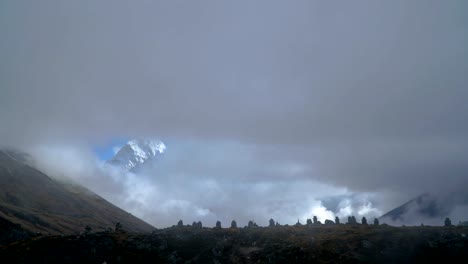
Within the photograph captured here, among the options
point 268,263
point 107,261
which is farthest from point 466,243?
point 107,261

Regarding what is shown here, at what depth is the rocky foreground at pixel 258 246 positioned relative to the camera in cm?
10788

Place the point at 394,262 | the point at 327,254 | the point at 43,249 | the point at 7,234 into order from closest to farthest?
the point at 394,262 < the point at 327,254 < the point at 43,249 < the point at 7,234

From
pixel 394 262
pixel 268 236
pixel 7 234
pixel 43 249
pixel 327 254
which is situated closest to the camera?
pixel 394 262

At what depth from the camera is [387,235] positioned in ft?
393

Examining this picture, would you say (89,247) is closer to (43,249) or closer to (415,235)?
(43,249)

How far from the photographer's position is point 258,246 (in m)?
128

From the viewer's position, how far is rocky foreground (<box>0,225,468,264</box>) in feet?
354

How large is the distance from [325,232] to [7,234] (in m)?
134

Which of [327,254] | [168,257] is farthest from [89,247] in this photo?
[327,254]

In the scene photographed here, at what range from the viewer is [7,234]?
16250 cm

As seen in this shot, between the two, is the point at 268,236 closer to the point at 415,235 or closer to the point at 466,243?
the point at 415,235

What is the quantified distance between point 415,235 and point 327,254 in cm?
2803

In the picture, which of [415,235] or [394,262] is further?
[415,235]

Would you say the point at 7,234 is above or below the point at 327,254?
above
